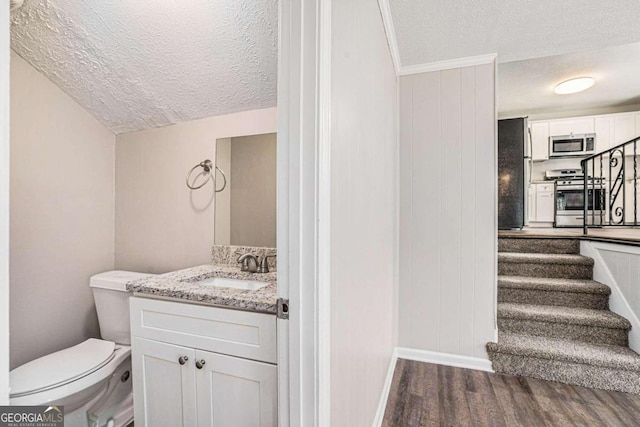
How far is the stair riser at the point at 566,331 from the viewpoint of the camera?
2.23 m

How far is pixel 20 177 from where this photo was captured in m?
1.63

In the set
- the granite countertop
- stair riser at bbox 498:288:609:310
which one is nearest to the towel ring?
the granite countertop

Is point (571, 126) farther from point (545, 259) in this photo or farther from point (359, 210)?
point (359, 210)

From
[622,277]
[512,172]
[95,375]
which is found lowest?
[95,375]

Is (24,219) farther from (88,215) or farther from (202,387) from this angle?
(202,387)

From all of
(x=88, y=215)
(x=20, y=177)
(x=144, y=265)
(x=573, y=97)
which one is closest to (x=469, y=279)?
(x=144, y=265)

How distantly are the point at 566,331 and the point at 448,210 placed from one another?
50.3 inches

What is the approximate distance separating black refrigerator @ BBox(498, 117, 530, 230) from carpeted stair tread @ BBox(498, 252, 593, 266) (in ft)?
3.34

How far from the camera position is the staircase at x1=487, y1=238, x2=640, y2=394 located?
2049 mm

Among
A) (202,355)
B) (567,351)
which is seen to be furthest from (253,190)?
(567,351)

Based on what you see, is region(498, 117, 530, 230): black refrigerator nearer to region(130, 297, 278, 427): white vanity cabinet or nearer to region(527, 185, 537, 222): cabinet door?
region(527, 185, 537, 222): cabinet door

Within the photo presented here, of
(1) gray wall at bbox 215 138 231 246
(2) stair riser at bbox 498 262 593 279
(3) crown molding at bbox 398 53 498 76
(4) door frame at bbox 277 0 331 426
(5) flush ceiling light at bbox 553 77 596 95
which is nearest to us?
(4) door frame at bbox 277 0 331 426

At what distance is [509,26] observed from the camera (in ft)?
6.30

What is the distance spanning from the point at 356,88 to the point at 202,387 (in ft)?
4.44
